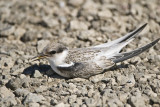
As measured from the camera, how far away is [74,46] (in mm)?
6711

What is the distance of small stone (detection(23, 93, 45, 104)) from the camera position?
5.13m

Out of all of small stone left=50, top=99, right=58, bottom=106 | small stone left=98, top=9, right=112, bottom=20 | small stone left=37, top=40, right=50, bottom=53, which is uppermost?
small stone left=98, top=9, right=112, bottom=20

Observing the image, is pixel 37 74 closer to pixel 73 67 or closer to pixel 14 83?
pixel 14 83

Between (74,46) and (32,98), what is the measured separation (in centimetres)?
186

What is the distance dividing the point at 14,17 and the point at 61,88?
288 cm

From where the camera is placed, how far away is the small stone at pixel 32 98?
5.13 m

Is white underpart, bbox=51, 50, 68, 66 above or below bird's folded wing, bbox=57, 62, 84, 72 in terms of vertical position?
above

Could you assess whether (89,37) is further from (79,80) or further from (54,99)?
(54,99)

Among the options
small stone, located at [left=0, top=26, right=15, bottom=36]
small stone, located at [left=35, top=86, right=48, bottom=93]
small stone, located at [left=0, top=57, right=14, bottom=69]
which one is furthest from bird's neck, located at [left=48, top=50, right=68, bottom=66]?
small stone, located at [left=0, top=26, right=15, bottom=36]

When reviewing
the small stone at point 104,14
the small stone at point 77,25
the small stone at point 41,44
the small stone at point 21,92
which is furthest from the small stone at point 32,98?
the small stone at point 104,14

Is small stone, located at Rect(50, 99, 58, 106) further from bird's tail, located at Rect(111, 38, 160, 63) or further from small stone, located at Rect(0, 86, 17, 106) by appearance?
bird's tail, located at Rect(111, 38, 160, 63)

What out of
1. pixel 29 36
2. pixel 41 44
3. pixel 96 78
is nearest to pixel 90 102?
pixel 96 78

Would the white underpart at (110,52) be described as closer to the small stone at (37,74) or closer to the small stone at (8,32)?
the small stone at (37,74)

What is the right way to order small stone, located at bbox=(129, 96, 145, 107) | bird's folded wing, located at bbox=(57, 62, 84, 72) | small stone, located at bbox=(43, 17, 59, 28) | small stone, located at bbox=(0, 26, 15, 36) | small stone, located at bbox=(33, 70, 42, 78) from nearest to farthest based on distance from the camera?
1. small stone, located at bbox=(129, 96, 145, 107)
2. bird's folded wing, located at bbox=(57, 62, 84, 72)
3. small stone, located at bbox=(33, 70, 42, 78)
4. small stone, located at bbox=(0, 26, 15, 36)
5. small stone, located at bbox=(43, 17, 59, 28)
